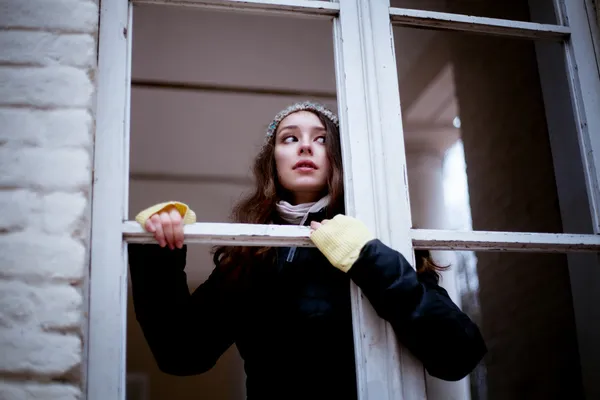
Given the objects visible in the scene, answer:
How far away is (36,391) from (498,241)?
96cm

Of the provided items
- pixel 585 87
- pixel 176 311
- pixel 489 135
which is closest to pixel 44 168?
pixel 176 311

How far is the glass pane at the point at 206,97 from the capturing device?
3.37 metres

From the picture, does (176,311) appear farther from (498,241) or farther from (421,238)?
(498,241)

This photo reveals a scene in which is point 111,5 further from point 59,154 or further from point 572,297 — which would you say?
point 572,297

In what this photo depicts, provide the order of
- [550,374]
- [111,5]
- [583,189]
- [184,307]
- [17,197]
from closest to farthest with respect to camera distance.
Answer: [17,197] → [111,5] → [184,307] → [583,189] → [550,374]

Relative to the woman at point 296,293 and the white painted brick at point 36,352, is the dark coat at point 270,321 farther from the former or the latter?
the white painted brick at point 36,352

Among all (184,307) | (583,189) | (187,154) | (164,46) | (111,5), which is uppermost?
(164,46)

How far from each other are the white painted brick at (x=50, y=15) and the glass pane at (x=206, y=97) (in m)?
1.81

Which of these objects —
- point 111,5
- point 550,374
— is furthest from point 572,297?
point 111,5

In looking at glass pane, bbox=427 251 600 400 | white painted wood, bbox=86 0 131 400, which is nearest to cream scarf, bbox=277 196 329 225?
white painted wood, bbox=86 0 131 400

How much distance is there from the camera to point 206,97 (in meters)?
3.45

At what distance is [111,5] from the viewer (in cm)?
158

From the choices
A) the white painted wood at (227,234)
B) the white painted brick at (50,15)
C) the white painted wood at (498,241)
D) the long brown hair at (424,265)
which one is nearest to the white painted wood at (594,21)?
the white painted wood at (498,241)

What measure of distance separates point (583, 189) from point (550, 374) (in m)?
0.78
